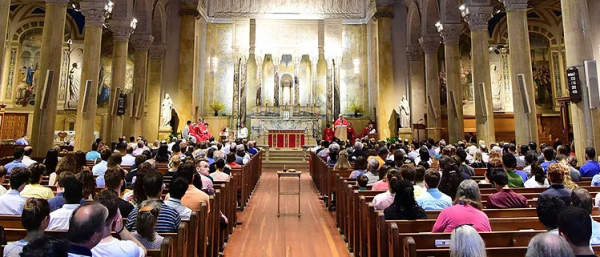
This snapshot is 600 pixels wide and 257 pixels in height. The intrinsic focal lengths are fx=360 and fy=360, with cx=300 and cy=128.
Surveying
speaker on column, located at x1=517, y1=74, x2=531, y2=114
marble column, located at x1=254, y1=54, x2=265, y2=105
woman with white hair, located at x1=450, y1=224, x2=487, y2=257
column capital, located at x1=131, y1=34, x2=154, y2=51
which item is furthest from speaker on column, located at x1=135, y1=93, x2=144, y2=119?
woman with white hair, located at x1=450, y1=224, x2=487, y2=257

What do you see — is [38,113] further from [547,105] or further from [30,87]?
[547,105]

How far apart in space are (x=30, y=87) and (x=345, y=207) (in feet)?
72.3

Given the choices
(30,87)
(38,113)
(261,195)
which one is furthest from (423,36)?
(30,87)

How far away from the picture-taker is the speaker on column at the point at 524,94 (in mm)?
10023

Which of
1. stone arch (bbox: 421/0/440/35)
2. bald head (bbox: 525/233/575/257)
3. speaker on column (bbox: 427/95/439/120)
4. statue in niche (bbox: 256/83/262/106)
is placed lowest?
bald head (bbox: 525/233/575/257)

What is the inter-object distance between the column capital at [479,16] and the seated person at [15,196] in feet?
44.0

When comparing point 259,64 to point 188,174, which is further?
point 259,64

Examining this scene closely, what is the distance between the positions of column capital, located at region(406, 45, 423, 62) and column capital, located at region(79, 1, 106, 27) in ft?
47.2

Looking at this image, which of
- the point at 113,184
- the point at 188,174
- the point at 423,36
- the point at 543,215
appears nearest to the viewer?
the point at 543,215

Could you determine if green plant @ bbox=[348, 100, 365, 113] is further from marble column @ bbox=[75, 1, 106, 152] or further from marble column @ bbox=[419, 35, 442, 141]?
marble column @ bbox=[75, 1, 106, 152]

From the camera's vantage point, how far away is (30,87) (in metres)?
20.4

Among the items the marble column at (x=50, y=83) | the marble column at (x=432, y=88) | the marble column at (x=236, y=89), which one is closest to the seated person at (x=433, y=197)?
the marble column at (x=50, y=83)

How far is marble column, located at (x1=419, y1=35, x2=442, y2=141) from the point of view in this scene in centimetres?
1578

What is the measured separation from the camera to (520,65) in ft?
34.5
